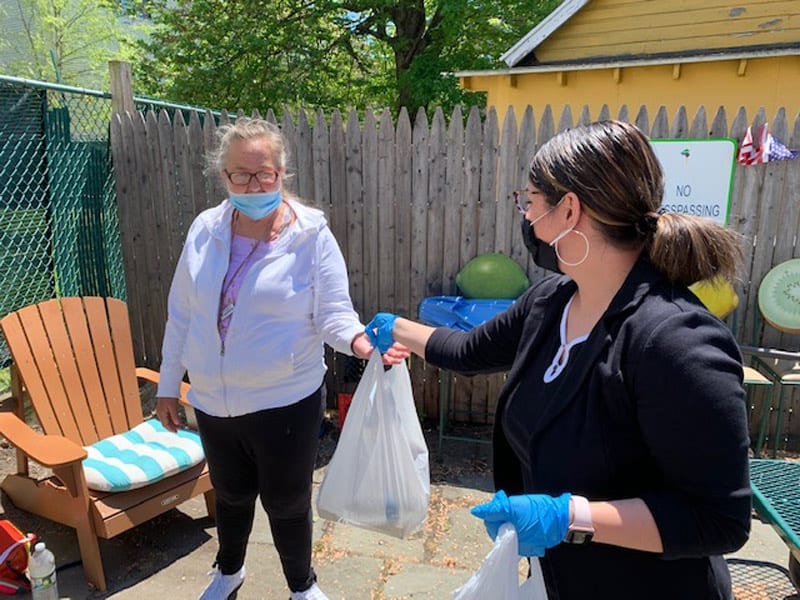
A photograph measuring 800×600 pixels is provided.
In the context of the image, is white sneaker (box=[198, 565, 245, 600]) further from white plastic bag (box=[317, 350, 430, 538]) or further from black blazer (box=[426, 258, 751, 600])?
black blazer (box=[426, 258, 751, 600])

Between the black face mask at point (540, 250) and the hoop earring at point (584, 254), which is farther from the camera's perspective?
the black face mask at point (540, 250)

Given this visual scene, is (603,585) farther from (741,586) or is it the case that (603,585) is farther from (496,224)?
(496,224)

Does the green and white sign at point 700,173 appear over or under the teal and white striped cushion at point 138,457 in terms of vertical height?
over

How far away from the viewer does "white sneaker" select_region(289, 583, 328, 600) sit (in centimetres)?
248

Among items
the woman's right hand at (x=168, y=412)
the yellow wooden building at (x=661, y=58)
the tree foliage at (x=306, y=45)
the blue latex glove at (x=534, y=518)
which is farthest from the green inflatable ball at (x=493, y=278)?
the tree foliage at (x=306, y=45)

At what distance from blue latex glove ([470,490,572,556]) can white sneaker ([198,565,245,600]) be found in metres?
1.79

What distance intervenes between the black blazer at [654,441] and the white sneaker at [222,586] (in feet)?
5.61

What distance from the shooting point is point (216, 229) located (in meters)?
2.22

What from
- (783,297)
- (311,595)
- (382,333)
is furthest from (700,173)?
(311,595)

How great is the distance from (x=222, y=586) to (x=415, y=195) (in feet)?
9.04

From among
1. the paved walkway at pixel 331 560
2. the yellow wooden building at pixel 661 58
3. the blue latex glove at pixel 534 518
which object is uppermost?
the yellow wooden building at pixel 661 58

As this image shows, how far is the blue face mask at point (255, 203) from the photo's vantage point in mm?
2164

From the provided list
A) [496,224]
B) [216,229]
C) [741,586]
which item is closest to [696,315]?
[216,229]

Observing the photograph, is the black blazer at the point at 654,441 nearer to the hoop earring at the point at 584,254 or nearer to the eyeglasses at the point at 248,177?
the hoop earring at the point at 584,254
